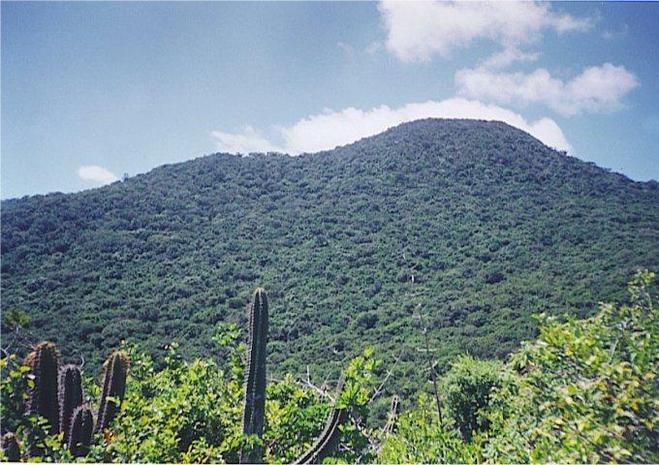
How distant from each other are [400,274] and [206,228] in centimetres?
734

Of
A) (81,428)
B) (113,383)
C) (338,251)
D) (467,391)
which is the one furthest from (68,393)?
(338,251)

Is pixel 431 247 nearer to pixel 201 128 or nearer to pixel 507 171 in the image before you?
pixel 507 171

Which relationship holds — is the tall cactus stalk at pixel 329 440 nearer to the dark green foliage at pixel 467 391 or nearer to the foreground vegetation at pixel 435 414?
the foreground vegetation at pixel 435 414

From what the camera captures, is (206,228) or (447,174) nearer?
(206,228)

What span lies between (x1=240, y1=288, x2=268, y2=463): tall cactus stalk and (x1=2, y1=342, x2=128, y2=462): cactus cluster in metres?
0.70

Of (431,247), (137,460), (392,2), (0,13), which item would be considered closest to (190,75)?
(0,13)

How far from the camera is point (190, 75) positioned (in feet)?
11.4

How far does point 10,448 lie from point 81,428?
0.71 m

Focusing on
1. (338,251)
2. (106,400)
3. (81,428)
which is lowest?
(81,428)

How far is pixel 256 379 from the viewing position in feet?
8.46

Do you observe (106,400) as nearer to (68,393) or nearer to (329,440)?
(68,393)

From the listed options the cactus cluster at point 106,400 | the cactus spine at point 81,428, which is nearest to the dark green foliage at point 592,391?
the cactus cluster at point 106,400

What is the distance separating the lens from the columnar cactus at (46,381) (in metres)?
2.90

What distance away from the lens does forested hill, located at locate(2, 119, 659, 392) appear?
1010 centimetres
